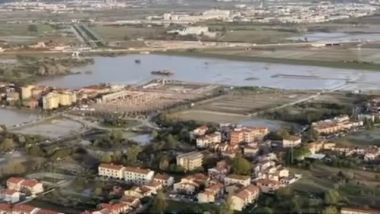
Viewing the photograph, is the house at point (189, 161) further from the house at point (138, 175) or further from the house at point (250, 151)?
the house at point (250, 151)

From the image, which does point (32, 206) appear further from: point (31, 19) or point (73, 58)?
point (31, 19)

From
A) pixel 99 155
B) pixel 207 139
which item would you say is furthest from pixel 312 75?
pixel 99 155

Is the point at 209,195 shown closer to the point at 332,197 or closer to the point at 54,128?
the point at 332,197

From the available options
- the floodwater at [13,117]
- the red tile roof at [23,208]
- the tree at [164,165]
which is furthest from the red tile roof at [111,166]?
the floodwater at [13,117]

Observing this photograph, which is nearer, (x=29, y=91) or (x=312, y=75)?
(x=29, y=91)

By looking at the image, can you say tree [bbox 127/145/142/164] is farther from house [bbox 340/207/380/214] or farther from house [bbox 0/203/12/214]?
house [bbox 340/207/380/214]
